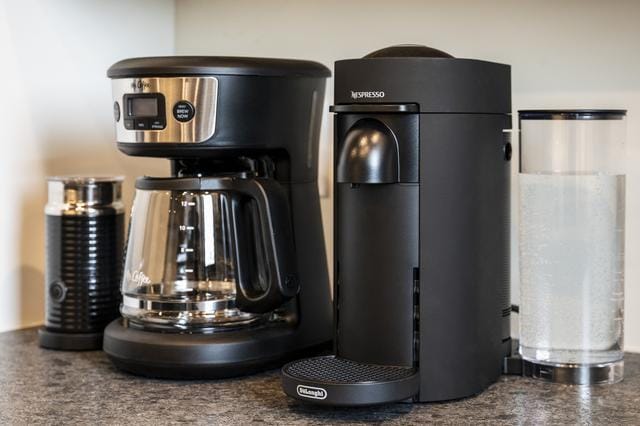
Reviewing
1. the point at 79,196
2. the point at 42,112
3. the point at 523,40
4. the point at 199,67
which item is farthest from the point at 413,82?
the point at 42,112

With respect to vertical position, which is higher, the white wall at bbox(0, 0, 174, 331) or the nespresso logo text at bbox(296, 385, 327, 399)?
the white wall at bbox(0, 0, 174, 331)

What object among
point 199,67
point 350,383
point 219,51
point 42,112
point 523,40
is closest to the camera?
point 350,383

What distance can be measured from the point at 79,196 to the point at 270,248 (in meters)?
0.31

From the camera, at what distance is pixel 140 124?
3.64 ft

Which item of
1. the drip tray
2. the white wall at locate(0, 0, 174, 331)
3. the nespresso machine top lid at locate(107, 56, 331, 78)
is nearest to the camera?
the drip tray

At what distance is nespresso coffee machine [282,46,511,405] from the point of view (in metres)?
0.98

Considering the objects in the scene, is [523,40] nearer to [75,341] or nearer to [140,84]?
[140,84]

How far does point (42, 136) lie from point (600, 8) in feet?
2.45

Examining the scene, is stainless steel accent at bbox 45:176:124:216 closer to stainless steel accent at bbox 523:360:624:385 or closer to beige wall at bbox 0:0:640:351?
beige wall at bbox 0:0:640:351

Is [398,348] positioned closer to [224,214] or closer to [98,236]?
[224,214]

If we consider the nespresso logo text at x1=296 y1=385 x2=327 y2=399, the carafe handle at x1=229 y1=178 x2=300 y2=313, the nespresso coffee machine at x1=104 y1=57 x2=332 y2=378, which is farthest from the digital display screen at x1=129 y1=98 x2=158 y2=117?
the nespresso logo text at x1=296 y1=385 x2=327 y2=399

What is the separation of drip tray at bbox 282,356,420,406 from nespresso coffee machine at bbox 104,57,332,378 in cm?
12

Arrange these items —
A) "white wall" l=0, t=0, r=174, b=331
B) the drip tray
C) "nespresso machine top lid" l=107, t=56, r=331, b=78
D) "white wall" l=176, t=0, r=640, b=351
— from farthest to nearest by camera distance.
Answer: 1. "white wall" l=0, t=0, r=174, b=331
2. "white wall" l=176, t=0, r=640, b=351
3. "nespresso machine top lid" l=107, t=56, r=331, b=78
4. the drip tray

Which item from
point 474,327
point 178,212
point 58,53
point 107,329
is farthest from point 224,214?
point 58,53
